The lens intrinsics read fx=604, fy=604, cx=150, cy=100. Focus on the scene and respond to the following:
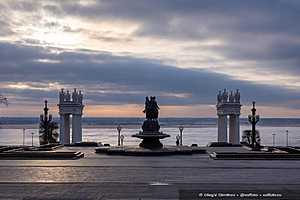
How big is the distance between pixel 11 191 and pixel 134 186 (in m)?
4.28

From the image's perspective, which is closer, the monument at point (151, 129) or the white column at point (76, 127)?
the monument at point (151, 129)

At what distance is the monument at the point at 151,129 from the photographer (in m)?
45.3

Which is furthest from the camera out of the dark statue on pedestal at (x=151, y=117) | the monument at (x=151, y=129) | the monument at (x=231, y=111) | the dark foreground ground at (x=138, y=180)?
the monument at (x=231, y=111)

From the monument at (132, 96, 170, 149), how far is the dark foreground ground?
1309cm

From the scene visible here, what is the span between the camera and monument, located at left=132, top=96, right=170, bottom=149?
45.3 m

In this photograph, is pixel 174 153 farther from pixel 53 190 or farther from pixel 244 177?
pixel 53 190

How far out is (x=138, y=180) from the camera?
23578 millimetres

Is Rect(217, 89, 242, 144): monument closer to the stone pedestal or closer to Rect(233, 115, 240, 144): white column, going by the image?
Rect(233, 115, 240, 144): white column

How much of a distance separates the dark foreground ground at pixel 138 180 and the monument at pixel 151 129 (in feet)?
43.0

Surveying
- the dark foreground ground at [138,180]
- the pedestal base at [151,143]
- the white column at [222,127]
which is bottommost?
the dark foreground ground at [138,180]

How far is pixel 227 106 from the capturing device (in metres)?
65.7

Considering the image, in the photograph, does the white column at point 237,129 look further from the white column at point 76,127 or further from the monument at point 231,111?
the white column at point 76,127

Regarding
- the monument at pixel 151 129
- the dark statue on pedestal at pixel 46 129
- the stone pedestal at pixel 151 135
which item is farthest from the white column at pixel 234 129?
the stone pedestal at pixel 151 135

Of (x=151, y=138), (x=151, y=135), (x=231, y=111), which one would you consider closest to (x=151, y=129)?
(x=151, y=138)
